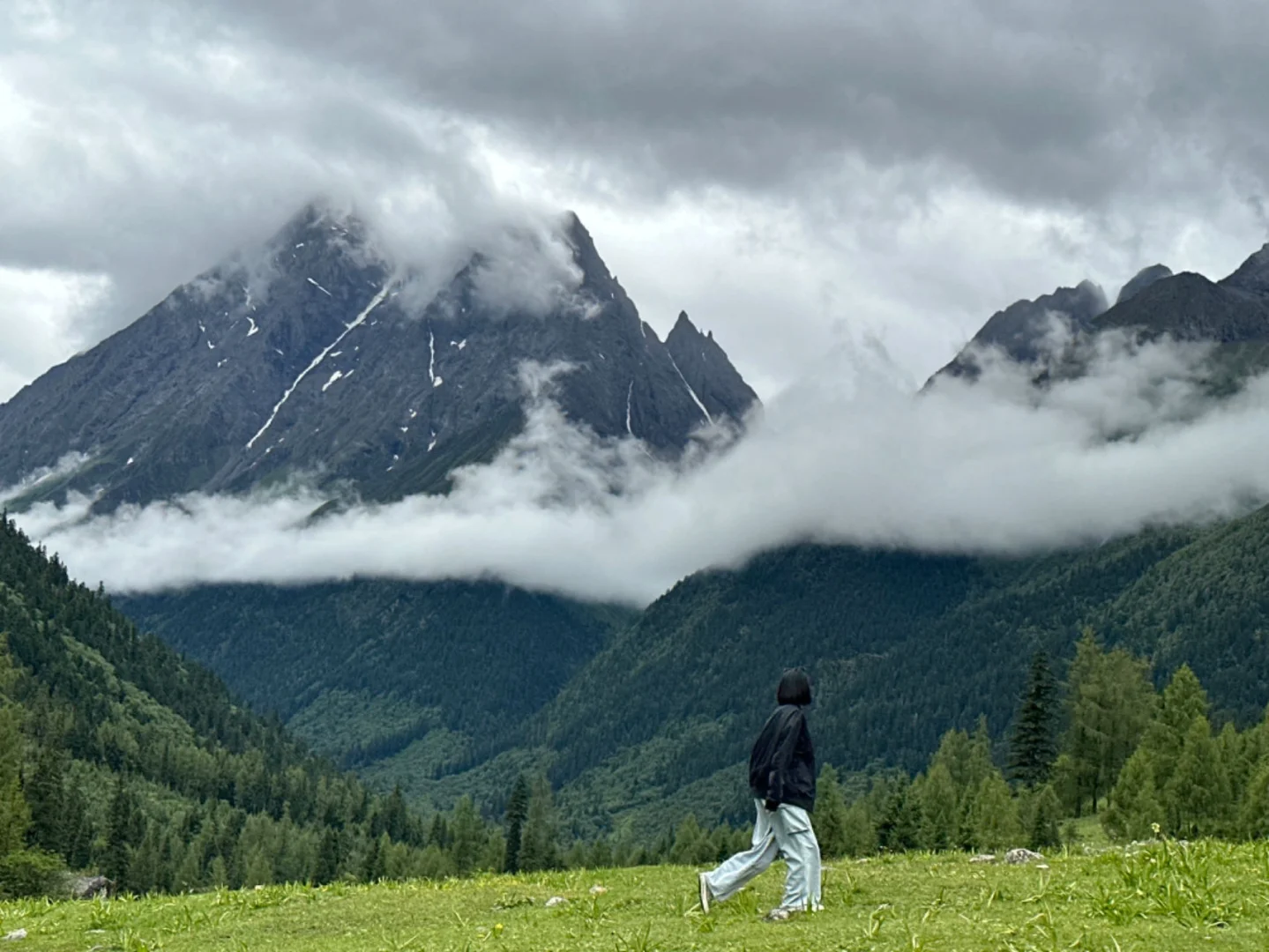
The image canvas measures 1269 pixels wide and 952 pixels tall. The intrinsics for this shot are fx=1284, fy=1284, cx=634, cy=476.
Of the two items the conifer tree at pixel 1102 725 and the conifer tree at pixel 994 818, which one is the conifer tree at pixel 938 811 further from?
the conifer tree at pixel 1102 725

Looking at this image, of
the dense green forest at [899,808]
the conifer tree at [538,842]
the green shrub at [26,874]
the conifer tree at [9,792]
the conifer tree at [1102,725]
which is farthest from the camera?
the conifer tree at [538,842]

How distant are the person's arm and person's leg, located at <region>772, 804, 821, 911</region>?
13.9 inches

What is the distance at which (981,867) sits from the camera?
28.4 meters

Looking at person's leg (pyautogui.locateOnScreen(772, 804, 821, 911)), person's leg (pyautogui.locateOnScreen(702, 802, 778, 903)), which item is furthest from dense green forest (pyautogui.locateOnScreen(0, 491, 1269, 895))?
person's leg (pyautogui.locateOnScreen(772, 804, 821, 911))

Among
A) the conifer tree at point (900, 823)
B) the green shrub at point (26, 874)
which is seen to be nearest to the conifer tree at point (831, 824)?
the conifer tree at point (900, 823)

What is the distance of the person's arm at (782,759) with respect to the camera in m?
22.3

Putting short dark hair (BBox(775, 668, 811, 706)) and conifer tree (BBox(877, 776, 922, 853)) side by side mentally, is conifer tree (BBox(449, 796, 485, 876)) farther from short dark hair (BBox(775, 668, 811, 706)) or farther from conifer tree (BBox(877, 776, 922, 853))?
short dark hair (BBox(775, 668, 811, 706))

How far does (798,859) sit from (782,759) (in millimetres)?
1780

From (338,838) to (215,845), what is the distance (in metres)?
32.6

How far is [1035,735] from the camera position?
116438 mm

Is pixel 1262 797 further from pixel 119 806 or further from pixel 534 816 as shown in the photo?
pixel 119 806

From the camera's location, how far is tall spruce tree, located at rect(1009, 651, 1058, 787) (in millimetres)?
114875

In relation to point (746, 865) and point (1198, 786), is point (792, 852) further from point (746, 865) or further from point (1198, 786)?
point (1198, 786)

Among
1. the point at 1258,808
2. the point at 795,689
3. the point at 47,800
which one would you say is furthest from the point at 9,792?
the point at 1258,808
